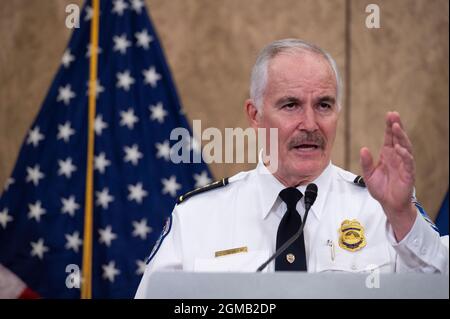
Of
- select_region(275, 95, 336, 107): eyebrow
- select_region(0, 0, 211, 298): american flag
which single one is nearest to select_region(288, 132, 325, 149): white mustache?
select_region(275, 95, 336, 107): eyebrow

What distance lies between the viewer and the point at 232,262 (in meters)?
1.86

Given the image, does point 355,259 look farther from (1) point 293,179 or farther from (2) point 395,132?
(2) point 395,132

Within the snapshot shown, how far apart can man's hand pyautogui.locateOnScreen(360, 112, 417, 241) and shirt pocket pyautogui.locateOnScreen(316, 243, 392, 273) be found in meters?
0.32

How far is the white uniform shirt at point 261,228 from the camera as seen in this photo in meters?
1.79

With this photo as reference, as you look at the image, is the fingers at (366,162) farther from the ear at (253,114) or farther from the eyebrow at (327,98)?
the ear at (253,114)

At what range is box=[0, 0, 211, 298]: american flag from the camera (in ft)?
10.7

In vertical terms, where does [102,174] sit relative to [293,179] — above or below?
above

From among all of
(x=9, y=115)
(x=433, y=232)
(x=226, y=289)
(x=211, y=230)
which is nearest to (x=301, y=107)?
(x=211, y=230)

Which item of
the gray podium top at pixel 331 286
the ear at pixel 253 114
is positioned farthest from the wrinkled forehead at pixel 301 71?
the gray podium top at pixel 331 286

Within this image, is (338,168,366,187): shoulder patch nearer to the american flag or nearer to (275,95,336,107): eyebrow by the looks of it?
(275,95,336,107): eyebrow

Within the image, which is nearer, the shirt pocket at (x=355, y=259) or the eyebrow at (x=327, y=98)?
the shirt pocket at (x=355, y=259)

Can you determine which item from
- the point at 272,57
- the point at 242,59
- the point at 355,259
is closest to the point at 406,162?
the point at 355,259

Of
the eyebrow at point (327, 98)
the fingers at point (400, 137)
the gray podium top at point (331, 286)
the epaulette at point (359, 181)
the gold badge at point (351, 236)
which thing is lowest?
the gray podium top at point (331, 286)

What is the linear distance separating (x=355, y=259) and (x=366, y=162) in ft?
1.51
